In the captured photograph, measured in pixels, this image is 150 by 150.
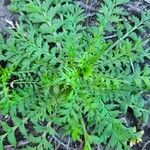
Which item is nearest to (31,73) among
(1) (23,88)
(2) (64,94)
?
(1) (23,88)

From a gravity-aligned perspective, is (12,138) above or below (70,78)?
below

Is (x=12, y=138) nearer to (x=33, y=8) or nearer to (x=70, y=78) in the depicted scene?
(x=70, y=78)

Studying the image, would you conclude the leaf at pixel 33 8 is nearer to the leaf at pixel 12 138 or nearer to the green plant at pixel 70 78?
the green plant at pixel 70 78

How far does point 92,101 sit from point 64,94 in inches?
7.0

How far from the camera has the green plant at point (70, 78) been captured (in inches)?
91.1

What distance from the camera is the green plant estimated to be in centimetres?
231

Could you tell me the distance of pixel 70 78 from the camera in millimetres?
2266

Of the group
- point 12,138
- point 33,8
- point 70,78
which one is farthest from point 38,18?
point 12,138

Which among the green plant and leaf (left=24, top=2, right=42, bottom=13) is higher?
leaf (left=24, top=2, right=42, bottom=13)

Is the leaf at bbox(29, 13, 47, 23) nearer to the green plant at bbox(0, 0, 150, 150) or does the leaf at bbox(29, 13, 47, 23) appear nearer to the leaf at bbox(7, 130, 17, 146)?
the green plant at bbox(0, 0, 150, 150)

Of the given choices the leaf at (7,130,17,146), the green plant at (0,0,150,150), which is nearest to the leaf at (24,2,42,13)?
the green plant at (0,0,150,150)

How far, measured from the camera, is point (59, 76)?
2.32 metres

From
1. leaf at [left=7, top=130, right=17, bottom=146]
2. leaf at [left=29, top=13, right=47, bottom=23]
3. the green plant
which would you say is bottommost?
leaf at [left=7, top=130, right=17, bottom=146]

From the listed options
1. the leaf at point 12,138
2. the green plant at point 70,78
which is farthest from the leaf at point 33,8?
the leaf at point 12,138
